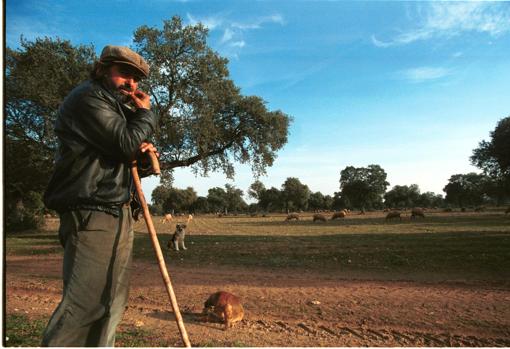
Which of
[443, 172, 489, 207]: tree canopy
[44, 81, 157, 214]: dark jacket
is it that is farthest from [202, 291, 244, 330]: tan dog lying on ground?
[443, 172, 489, 207]: tree canopy

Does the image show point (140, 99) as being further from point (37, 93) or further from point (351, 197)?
point (351, 197)

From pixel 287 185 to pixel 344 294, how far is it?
105 meters

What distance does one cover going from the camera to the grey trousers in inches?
92.5

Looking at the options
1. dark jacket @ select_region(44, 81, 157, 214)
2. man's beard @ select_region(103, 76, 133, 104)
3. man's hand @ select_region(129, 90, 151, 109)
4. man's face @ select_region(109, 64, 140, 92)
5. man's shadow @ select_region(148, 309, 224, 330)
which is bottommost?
man's shadow @ select_region(148, 309, 224, 330)

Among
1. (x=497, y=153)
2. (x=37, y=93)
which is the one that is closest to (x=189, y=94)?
(x=37, y=93)

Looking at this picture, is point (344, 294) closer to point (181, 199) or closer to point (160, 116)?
point (160, 116)

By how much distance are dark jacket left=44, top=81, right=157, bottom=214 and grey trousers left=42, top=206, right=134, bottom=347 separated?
13 centimetres

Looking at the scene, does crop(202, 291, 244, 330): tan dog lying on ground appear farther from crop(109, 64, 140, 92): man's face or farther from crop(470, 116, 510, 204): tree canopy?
crop(470, 116, 510, 204): tree canopy

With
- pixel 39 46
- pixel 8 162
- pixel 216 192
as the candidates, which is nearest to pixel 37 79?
pixel 39 46

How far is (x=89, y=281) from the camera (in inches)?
→ 97.0

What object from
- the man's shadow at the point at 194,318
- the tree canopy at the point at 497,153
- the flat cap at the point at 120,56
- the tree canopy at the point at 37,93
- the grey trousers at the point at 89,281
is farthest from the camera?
the tree canopy at the point at 497,153

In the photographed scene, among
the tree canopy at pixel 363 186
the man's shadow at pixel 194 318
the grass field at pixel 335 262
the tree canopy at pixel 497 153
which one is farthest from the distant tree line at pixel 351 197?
the man's shadow at pixel 194 318

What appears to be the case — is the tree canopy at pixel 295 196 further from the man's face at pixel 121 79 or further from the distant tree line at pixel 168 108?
the man's face at pixel 121 79

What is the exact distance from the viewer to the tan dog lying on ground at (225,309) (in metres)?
5.30
